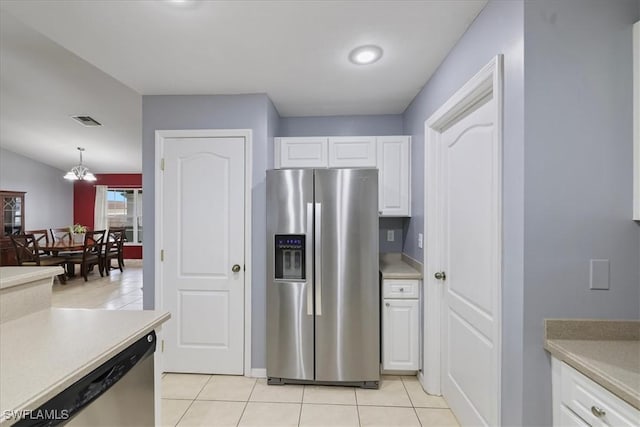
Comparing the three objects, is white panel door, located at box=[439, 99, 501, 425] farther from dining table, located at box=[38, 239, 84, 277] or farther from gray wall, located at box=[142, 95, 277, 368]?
dining table, located at box=[38, 239, 84, 277]

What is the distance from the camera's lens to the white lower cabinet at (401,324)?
8.09 feet

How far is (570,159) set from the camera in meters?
1.24

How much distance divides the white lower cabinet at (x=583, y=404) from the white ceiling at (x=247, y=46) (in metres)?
1.72

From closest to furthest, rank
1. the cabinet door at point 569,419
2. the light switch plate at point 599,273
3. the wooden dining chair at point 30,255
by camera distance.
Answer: the cabinet door at point 569,419
the light switch plate at point 599,273
the wooden dining chair at point 30,255

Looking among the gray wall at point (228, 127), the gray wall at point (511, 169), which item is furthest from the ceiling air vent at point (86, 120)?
the gray wall at point (511, 169)

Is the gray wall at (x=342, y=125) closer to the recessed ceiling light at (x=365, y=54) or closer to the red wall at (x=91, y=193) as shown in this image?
the recessed ceiling light at (x=365, y=54)

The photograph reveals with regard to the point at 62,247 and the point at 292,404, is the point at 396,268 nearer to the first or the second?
the point at 292,404

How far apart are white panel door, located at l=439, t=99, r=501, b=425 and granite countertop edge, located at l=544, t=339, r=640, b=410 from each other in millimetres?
250

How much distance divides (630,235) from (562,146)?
0.45 metres

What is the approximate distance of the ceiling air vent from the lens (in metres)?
4.71

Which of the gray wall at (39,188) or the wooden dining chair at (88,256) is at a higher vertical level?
the gray wall at (39,188)

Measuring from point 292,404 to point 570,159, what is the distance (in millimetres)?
2281

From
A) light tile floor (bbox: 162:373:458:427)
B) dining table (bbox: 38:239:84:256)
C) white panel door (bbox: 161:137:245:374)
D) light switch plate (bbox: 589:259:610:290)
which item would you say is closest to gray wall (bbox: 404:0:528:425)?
light switch plate (bbox: 589:259:610:290)

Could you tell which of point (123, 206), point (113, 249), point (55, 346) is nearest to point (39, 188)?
point (123, 206)
